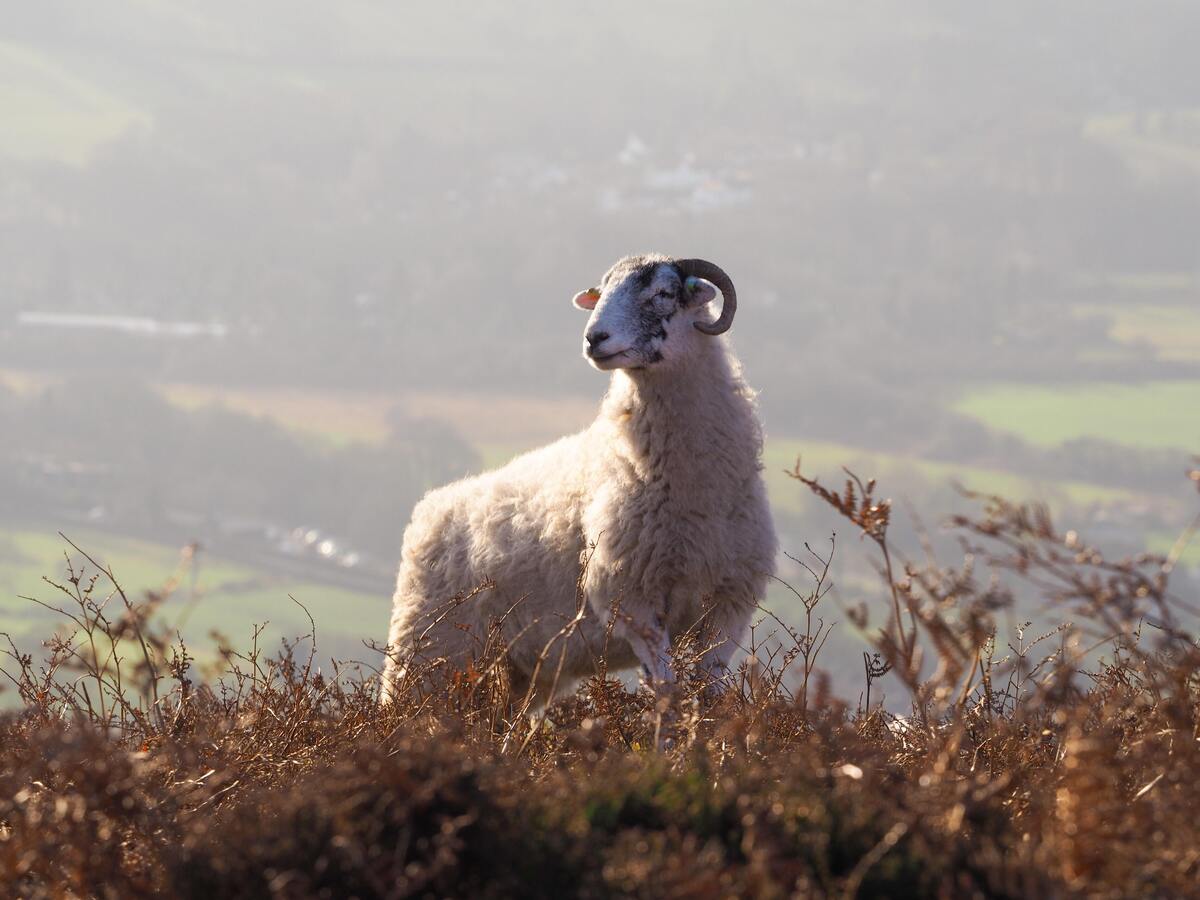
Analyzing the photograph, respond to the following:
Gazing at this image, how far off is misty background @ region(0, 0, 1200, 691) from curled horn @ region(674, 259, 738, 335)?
44474 millimetres

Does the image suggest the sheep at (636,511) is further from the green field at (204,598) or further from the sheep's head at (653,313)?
the green field at (204,598)

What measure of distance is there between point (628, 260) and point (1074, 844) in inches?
207

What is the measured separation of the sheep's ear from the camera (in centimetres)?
775

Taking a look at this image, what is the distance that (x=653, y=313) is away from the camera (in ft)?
25.3

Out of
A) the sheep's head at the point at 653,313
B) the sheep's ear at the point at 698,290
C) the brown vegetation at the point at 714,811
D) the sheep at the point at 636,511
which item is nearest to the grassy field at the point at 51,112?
the sheep at the point at 636,511

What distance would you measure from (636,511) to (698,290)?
4.43 ft

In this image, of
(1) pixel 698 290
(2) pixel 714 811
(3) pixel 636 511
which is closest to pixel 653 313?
(1) pixel 698 290

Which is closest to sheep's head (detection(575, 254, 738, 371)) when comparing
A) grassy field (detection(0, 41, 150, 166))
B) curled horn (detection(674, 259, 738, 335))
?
curled horn (detection(674, 259, 738, 335))

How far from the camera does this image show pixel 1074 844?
327 cm

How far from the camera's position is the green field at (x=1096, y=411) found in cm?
9662

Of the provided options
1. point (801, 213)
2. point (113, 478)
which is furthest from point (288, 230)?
point (113, 478)

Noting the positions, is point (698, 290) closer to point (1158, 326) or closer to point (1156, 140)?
point (1158, 326)

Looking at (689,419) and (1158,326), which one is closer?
(689,419)

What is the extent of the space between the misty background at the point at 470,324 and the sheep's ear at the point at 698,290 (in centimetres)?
4460
